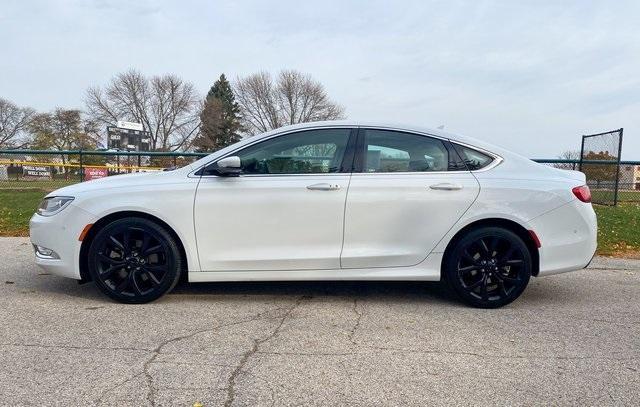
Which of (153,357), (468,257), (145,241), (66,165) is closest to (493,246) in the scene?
(468,257)

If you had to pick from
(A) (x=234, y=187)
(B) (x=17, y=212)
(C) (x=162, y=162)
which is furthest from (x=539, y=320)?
(C) (x=162, y=162)

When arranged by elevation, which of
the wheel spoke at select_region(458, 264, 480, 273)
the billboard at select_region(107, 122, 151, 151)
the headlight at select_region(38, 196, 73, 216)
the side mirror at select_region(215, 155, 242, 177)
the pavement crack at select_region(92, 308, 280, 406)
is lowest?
the pavement crack at select_region(92, 308, 280, 406)

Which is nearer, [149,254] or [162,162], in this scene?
[149,254]

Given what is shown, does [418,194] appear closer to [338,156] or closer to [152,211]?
[338,156]

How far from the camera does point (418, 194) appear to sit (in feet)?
13.9

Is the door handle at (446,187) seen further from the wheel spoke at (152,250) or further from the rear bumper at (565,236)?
the wheel spoke at (152,250)

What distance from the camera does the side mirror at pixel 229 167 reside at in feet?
13.6

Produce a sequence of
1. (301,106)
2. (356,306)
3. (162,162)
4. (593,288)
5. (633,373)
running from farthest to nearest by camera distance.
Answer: (301,106) → (162,162) → (593,288) → (356,306) → (633,373)

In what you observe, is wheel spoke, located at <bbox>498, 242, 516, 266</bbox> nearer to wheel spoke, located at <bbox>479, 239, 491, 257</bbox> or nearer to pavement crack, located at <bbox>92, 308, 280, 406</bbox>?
wheel spoke, located at <bbox>479, 239, 491, 257</bbox>

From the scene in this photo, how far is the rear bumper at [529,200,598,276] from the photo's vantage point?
4.26 metres

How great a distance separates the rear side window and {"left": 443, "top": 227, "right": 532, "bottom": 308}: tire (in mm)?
575

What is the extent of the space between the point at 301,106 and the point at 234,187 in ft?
171

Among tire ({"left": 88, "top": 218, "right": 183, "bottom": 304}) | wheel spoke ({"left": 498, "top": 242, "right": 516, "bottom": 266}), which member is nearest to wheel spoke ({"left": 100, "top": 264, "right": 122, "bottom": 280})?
tire ({"left": 88, "top": 218, "right": 183, "bottom": 304})

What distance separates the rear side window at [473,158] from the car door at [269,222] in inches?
42.9
